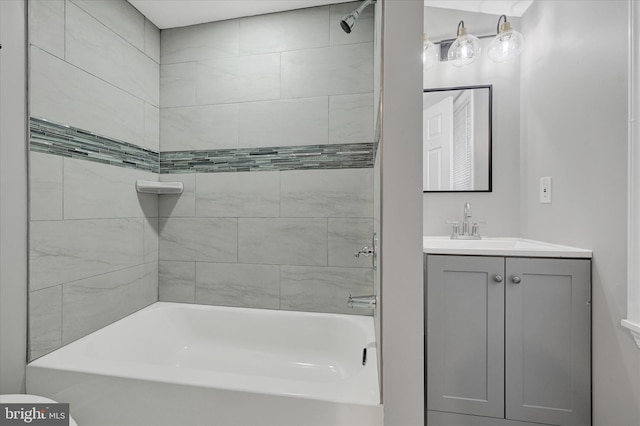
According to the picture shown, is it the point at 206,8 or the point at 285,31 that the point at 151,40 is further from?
the point at 285,31

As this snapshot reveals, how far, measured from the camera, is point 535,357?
5.12 ft

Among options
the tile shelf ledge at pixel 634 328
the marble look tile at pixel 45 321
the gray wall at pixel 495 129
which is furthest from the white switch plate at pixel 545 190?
the marble look tile at pixel 45 321

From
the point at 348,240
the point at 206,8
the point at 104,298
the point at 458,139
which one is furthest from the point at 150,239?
the point at 458,139

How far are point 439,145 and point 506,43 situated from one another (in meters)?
0.69

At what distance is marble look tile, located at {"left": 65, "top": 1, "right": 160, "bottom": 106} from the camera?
1606 mm

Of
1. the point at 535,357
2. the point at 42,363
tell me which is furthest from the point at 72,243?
the point at 535,357

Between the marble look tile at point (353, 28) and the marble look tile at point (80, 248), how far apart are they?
1754mm

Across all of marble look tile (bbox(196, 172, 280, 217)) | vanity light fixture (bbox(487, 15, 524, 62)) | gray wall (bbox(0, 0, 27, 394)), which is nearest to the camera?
gray wall (bbox(0, 0, 27, 394))

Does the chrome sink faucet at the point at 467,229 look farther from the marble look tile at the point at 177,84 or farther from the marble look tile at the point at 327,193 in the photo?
the marble look tile at the point at 177,84

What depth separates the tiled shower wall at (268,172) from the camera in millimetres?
1994

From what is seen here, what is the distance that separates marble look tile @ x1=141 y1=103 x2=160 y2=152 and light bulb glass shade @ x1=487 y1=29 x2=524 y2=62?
229 cm

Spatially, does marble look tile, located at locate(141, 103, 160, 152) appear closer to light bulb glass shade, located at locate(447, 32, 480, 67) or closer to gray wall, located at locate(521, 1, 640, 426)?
light bulb glass shade, located at locate(447, 32, 480, 67)

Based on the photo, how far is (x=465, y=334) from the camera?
5.32 feet

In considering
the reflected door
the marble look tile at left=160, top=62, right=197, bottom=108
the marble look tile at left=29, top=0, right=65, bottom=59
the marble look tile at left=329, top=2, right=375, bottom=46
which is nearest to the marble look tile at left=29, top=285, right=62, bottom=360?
the marble look tile at left=29, top=0, right=65, bottom=59
